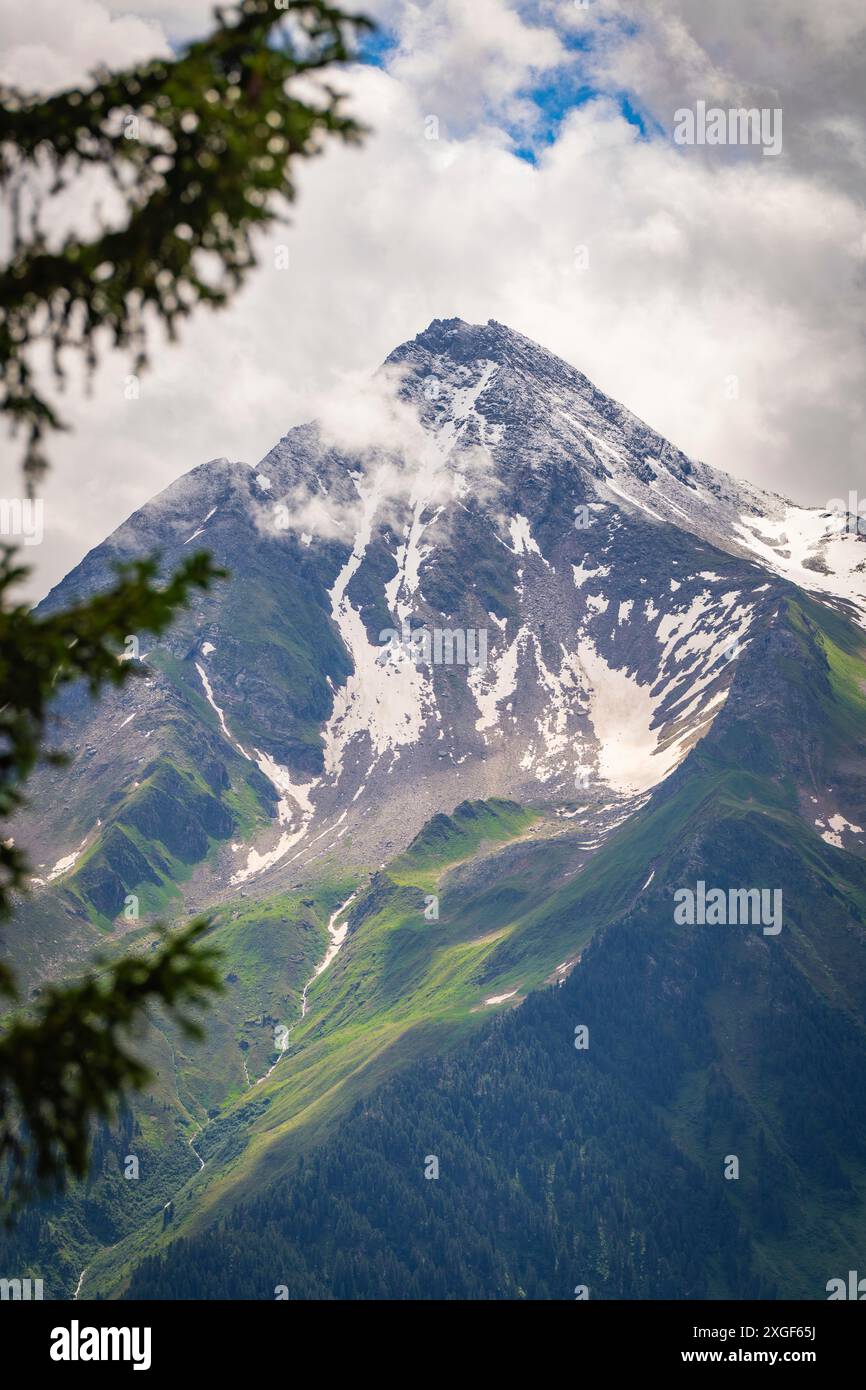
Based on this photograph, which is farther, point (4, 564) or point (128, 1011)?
point (4, 564)

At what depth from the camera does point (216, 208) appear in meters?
17.6

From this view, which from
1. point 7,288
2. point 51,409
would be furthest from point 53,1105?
point 7,288

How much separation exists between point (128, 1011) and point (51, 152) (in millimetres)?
11571

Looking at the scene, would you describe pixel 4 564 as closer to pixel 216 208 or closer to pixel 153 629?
pixel 153 629

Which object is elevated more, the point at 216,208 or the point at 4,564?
the point at 216,208
